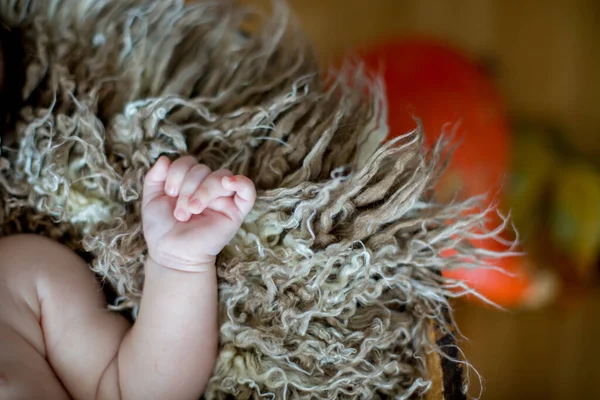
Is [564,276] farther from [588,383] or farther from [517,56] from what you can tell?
[517,56]

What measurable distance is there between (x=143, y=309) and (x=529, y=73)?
2.99ft

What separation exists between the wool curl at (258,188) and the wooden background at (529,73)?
1.88ft

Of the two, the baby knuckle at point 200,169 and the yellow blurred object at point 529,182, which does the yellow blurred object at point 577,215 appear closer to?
the yellow blurred object at point 529,182

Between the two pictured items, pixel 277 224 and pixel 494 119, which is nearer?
pixel 277 224

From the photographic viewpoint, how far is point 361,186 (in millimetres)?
490

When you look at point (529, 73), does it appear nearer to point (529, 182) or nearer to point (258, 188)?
point (529, 182)

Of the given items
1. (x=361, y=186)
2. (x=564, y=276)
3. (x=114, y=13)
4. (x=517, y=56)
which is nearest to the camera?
(x=361, y=186)

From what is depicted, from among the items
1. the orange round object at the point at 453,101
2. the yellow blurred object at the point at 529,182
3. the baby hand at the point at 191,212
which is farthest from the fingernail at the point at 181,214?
the yellow blurred object at the point at 529,182

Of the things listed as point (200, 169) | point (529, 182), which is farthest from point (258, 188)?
point (529, 182)

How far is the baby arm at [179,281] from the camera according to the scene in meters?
0.47

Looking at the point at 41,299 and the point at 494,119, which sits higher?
the point at 494,119

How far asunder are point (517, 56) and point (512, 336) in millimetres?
521

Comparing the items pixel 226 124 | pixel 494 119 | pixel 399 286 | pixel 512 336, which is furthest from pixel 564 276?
pixel 226 124

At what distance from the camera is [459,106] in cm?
82
